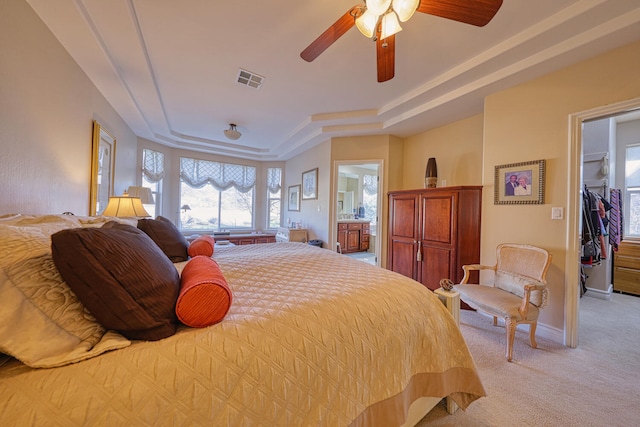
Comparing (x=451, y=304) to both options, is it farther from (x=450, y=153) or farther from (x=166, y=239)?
(x=450, y=153)

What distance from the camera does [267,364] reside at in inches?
30.7

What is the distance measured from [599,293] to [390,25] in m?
4.55

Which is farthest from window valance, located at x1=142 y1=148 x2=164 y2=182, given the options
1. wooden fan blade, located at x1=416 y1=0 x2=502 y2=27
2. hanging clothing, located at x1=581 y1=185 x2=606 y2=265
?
hanging clothing, located at x1=581 y1=185 x2=606 y2=265

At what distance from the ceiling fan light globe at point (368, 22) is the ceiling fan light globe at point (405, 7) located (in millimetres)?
129

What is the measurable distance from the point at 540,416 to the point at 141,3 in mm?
3791

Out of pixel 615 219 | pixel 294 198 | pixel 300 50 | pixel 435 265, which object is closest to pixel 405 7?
pixel 300 50

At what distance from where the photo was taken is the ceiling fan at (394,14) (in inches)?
49.4

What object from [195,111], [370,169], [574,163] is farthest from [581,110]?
[370,169]

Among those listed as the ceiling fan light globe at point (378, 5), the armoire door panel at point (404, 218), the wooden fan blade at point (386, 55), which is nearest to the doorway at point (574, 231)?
the armoire door panel at point (404, 218)

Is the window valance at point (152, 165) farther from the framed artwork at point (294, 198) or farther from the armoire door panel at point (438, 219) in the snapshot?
the armoire door panel at point (438, 219)

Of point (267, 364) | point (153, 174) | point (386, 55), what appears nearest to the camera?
point (267, 364)

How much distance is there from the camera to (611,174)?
3570 mm

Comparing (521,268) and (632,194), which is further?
(632,194)

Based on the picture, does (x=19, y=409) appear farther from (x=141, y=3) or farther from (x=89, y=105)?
(x=89, y=105)
